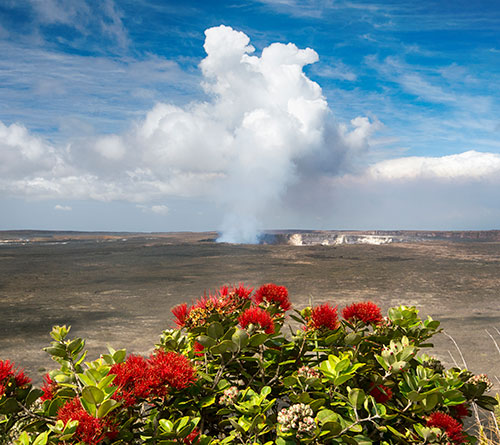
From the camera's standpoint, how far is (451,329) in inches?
332

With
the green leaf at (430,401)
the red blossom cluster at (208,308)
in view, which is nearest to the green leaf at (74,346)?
the red blossom cluster at (208,308)

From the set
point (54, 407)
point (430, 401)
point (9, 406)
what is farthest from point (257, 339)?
point (9, 406)

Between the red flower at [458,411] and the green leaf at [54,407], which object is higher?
the green leaf at [54,407]

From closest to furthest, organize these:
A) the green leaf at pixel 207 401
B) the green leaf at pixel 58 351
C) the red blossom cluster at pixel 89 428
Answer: the red blossom cluster at pixel 89 428 → the green leaf at pixel 207 401 → the green leaf at pixel 58 351

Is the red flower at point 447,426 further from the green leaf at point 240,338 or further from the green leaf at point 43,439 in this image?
the green leaf at point 43,439

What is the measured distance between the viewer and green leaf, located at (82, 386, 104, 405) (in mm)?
1223

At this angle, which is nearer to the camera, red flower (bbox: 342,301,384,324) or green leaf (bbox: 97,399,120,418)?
green leaf (bbox: 97,399,120,418)

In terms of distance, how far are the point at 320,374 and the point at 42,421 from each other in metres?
1.08

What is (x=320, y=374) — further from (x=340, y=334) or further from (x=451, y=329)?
(x=451, y=329)

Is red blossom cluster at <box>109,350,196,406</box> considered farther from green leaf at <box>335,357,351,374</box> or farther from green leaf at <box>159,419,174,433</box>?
green leaf at <box>335,357,351,374</box>

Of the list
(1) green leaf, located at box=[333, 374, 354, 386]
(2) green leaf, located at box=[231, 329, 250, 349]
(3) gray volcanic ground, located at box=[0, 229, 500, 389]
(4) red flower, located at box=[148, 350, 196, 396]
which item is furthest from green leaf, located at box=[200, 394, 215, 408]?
(3) gray volcanic ground, located at box=[0, 229, 500, 389]

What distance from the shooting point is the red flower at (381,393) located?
1.70 meters

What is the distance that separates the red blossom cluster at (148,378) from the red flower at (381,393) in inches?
31.3

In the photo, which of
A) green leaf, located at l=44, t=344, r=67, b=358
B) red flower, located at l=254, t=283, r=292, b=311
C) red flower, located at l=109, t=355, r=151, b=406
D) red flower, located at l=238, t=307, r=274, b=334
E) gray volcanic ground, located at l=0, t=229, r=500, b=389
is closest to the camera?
red flower, located at l=109, t=355, r=151, b=406
